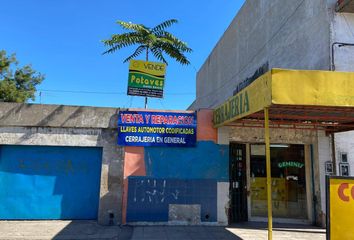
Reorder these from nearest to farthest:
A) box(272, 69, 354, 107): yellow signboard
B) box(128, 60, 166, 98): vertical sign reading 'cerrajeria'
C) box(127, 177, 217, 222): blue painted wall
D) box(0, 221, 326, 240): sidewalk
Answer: box(272, 69, 354, 107): yellow signboard < box(0, 221, 326, 240): sidewalk < box(127, 177, 217, 222): blue painted wall < box(128, 60, 166, 98): vertical sign reading 'cerrajeria'

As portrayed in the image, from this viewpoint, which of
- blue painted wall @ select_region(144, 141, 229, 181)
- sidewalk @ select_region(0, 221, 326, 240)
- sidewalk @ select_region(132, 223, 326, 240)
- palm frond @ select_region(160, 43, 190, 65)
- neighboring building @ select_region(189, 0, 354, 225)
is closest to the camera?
sidewalk @ select_region(0, 221, 326, 240)

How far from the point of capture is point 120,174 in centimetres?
921

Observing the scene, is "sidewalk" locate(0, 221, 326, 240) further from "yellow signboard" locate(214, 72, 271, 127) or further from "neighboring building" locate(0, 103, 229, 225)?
"yellow signboard" locate(214, 72, 271, 127)

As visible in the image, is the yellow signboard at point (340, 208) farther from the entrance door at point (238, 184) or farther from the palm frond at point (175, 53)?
the palm frond at point (175, 53)

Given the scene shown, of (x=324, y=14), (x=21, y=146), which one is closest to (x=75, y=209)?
(x=21, y=146)

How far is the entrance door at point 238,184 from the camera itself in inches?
384

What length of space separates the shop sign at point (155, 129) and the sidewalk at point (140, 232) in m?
2.47

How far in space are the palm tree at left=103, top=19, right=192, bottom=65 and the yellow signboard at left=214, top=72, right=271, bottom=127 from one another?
486 cm

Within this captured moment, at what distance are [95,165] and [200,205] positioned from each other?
347 centimetres

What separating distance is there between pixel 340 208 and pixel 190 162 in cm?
470

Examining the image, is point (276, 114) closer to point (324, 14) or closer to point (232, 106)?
point (232, 106)

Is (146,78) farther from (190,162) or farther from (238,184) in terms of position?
(238,184)

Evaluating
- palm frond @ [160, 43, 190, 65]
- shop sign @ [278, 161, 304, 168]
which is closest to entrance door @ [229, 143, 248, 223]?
shop sign @ [278, 161, 304, 168]

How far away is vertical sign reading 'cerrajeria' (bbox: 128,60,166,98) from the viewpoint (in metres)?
10.6
